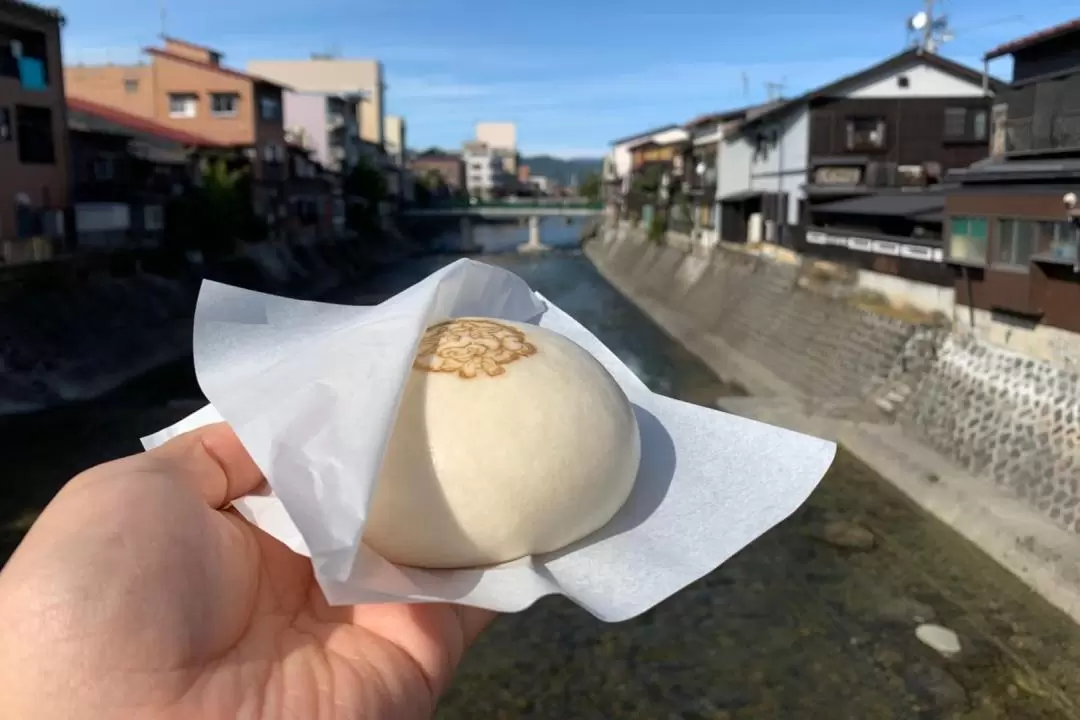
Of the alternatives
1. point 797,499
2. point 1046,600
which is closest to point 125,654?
point 797,499

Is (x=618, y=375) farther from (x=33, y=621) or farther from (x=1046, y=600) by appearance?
(x=1046, y=600)

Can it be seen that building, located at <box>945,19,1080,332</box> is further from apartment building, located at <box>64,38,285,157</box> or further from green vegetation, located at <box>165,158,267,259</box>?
apartment building, located at <box>64,38,285,157</box>

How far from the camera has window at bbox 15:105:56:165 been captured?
61.2ft

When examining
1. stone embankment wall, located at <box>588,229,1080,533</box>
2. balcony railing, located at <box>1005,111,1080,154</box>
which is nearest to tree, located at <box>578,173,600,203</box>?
stone embankment wall, located at <box>588,229,1080,533</box>

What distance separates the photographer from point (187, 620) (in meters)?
1.65

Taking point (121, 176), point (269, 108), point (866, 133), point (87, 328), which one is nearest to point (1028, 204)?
point (866, 133)

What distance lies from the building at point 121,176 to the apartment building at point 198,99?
13.0ft

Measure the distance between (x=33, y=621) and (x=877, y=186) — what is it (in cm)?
2277

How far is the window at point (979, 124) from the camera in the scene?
2214 cm

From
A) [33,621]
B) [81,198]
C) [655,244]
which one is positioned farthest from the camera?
[655,244]

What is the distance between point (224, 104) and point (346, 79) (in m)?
37.2

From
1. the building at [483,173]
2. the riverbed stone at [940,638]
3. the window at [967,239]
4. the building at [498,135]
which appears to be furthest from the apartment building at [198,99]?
the building at [498,135]

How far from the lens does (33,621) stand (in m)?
1.52

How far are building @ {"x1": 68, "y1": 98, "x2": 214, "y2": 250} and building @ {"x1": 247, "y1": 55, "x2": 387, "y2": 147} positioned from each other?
37.9m
